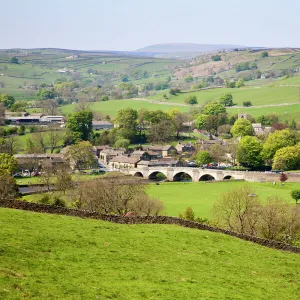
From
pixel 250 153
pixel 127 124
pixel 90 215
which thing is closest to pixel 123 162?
pixel 250 153

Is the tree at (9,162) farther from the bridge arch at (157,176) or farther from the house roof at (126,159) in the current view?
the house roof at (126,159)

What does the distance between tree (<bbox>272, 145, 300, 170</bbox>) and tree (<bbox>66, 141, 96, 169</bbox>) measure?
3195cm

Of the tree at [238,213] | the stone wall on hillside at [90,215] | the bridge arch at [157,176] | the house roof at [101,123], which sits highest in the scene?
the stone wall on hillside at [90,215]

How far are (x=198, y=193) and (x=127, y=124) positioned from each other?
206 feet

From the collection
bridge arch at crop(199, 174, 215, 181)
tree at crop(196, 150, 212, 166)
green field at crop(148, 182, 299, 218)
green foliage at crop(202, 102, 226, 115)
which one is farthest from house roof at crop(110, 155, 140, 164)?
green foliage at crop(202, 102, 226, 115)

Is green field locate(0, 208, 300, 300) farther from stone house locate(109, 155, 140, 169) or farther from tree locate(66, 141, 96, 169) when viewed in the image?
stone house locate(109, 155, 140, 169)

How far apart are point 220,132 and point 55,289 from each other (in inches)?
5613

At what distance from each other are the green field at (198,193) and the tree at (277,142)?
24.9m

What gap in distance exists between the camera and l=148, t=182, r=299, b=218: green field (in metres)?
71.7

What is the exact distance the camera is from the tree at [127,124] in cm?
14612

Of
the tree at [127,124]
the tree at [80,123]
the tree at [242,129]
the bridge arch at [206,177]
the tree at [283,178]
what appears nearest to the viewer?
the tree at [283,178]

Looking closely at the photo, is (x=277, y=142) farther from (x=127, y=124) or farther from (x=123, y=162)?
(x=127, y=124)

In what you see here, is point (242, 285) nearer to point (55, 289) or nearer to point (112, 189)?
point (55, 289)

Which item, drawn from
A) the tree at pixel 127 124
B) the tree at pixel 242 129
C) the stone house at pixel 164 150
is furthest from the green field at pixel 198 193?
the tree at pixel 242 129
